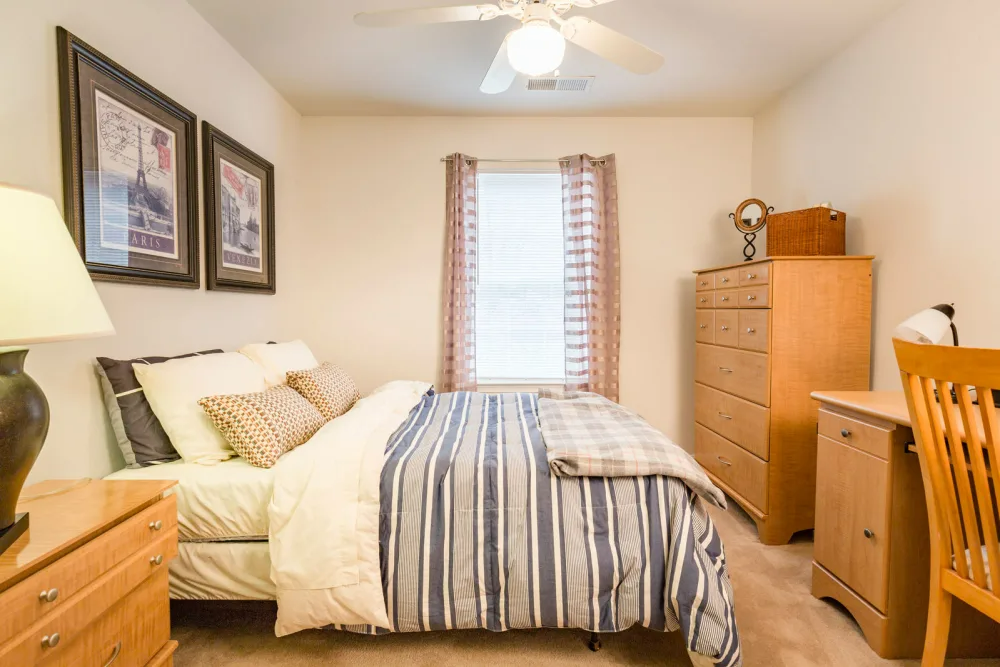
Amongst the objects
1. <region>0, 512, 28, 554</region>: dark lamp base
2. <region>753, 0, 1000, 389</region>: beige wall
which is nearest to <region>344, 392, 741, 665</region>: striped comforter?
<region>0, 512, 28, 554</region>: dark lamp base

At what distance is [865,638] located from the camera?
5.93 ft

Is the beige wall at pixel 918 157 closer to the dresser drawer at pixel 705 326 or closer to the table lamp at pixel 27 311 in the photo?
the dresser drawer at pixel 705 326

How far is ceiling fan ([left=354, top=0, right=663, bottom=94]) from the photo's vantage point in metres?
1.73

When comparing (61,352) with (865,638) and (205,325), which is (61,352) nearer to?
(205,325)

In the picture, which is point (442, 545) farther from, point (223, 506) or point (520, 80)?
point (520, 80)

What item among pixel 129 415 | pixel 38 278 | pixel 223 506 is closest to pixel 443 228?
pixel 129 415

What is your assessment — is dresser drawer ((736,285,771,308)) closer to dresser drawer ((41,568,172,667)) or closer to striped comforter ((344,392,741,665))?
striped comforter ((344,392,741,665))

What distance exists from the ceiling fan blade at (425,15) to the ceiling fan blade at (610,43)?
0.29 metres

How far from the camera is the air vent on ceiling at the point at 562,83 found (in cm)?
310

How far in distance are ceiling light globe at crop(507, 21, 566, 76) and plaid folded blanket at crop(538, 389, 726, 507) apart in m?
1.33

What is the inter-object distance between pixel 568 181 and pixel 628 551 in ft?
9.03

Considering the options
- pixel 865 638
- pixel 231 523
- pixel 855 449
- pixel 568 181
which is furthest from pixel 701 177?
pixel 231 523

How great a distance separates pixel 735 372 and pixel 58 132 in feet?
10.3

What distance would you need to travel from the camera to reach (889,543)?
1721 mm
